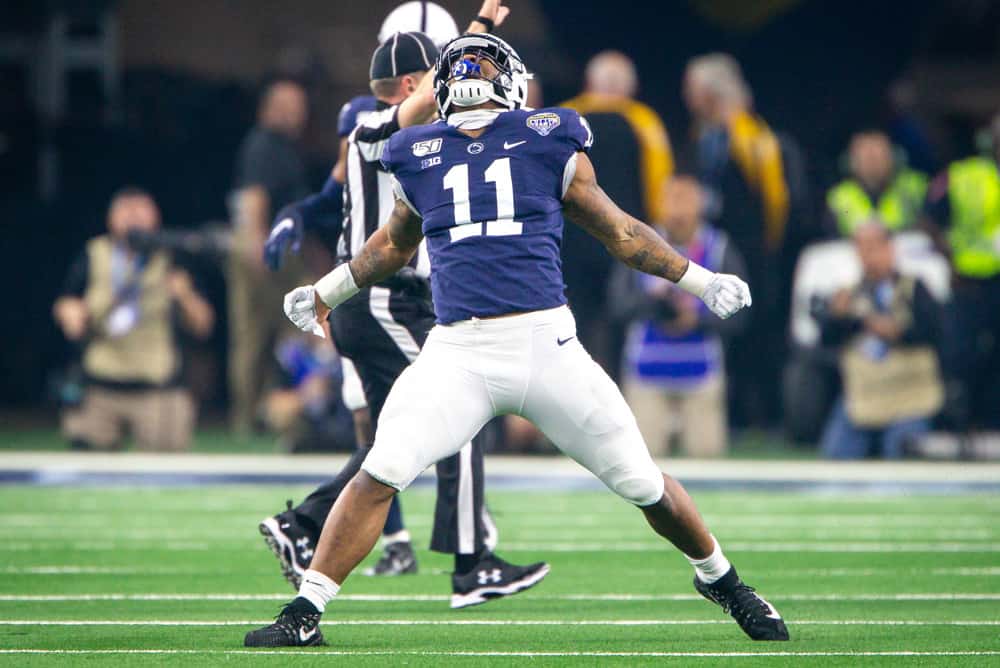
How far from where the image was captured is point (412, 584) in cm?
750

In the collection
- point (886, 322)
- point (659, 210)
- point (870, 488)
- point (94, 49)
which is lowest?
point (870, 488)

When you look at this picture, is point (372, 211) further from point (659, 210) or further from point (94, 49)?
point (94, 49)

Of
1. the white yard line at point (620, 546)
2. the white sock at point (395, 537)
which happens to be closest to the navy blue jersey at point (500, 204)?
the white sock at point (395, 537)

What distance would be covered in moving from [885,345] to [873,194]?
46.8 inches

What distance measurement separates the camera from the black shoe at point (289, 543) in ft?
22.6

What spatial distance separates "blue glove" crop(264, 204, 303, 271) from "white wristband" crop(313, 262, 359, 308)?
54.0 inches

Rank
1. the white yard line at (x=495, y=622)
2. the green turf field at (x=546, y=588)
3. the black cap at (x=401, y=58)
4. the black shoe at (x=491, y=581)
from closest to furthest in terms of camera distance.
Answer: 1. the green turf field at (x=546, y=588)
2. the white yard line at (x=495, y=622)
3. the black shoe at (x=491, y=581)
4. the black cap at (x=401, y=58)

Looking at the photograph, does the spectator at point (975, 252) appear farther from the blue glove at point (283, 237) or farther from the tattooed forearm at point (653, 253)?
the tattooed forearm at point (653, 253)

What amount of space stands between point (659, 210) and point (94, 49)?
6626mm

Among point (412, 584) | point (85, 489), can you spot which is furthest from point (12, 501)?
point (412, 584)

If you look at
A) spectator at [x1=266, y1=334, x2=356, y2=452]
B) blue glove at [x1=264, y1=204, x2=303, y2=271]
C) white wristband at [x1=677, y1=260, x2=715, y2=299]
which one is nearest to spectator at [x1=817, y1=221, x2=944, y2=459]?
spectator at [x1=266, y1=334, x2=356, y2=452]

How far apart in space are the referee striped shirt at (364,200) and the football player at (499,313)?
→ 42.2 inches

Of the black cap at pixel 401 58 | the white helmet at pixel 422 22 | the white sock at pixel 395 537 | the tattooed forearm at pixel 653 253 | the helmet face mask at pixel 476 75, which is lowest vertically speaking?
the white sock at pixel 395 537

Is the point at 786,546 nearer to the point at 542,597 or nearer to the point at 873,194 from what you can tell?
the point at 542,597
